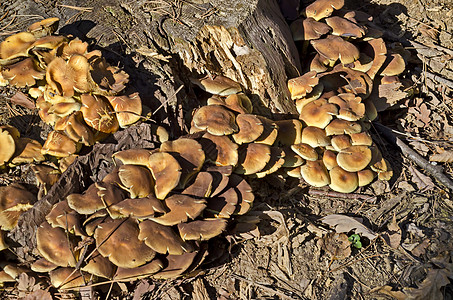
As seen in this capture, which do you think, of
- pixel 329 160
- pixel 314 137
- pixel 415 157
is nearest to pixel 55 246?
pixel 314 137

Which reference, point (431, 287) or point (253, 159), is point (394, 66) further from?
point (431, 287)

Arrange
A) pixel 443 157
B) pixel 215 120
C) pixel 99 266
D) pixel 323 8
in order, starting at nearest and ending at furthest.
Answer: pixel 99 266, pixel 215 120, pixel 443 157, pixel 323 8

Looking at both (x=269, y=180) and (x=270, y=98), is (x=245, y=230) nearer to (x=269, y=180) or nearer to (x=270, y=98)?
(x=269, y=180)

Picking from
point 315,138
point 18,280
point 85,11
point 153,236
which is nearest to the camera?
point 153,236

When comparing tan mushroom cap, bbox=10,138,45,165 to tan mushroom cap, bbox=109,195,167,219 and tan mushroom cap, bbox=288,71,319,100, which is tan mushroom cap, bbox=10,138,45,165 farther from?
tan mushroom cap, bbox=288,71,319,100

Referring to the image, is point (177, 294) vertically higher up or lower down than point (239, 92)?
lower down

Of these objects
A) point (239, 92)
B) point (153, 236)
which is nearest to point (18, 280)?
point (153, 236)

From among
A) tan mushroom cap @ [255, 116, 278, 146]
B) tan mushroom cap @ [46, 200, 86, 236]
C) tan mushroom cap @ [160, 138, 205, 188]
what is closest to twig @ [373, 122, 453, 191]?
tan mushroom cap @ [255, 116, 278, 146]
